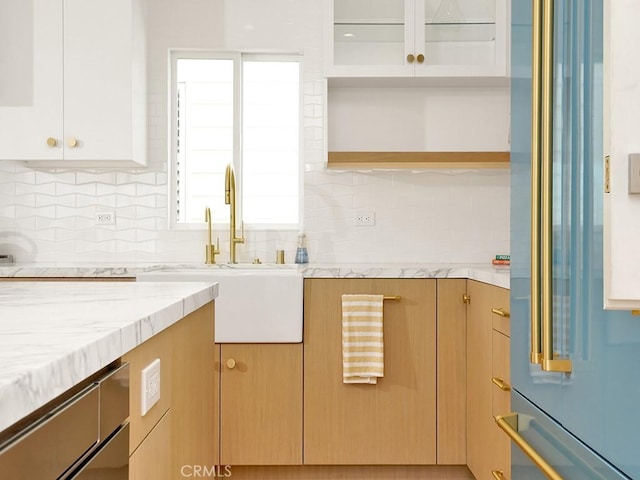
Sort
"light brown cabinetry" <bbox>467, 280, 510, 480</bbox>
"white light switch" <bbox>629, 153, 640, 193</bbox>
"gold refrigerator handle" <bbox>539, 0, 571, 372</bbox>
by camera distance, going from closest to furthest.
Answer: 1. "white light switch" <bbox>629, 153, 640, 193</bbox>
2. "gold refrigerator handle" <bbox>539, 0, 571, 372</bbox>
3. "light brown cabinetry" <bbox>467, 280, 510, 480</bbox>

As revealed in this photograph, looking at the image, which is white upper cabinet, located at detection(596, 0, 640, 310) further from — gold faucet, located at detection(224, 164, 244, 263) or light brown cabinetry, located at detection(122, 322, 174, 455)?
gold faucet, located at detection(224, 164, 244, 263)

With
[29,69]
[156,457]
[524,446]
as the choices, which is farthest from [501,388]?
[29,69]

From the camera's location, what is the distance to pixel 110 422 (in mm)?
839

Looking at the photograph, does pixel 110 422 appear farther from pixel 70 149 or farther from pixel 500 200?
pixel 500 200

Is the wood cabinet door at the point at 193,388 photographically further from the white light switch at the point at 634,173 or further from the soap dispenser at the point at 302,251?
the soap dispenser at the point at 302,251

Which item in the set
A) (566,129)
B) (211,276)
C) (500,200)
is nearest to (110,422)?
(566,129)

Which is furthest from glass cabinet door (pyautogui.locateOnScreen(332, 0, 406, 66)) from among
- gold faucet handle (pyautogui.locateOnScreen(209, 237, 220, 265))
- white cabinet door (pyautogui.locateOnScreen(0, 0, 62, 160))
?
white cabinet door (pyautogui.locateOnScreen(0, 0, 62, 160))

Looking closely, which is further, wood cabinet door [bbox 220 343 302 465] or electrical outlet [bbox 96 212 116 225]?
electrical outlet [bbox 96 212 116 225]

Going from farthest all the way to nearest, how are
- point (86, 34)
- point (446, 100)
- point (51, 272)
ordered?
point (446, 100), point (86, 34), point (51, 272)

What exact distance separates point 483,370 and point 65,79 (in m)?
2.26

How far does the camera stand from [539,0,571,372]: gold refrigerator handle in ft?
3.59

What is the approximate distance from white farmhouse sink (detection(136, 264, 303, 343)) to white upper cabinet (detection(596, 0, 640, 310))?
6.24 feet

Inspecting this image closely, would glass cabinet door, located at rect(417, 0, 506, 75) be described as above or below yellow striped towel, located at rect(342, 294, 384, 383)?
above

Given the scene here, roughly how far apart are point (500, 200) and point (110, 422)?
274 cm
